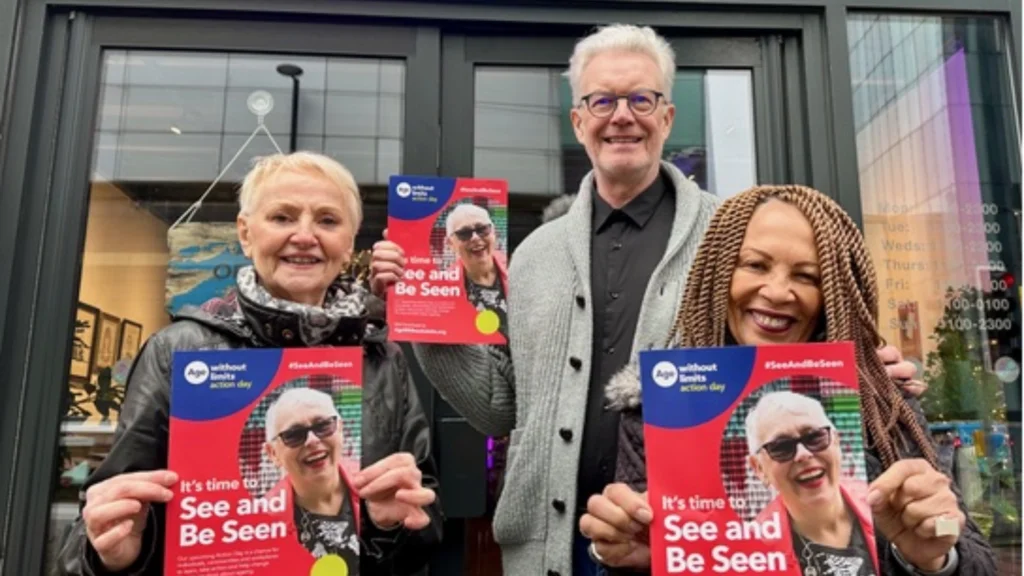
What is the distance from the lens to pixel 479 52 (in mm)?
2891

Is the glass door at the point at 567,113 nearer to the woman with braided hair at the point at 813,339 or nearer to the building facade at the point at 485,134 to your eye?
the building facade at the point at 485,134

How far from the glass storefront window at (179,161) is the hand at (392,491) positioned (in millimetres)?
1589

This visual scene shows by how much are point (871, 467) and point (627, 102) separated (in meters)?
1.00

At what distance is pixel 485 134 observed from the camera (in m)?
2.88

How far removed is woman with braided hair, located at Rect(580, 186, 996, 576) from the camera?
3.60 ft

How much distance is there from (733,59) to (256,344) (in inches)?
87.3

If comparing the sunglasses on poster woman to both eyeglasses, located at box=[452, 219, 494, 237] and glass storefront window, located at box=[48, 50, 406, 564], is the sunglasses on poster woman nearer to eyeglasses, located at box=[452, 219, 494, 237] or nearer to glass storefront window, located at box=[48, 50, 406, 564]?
eyeglasses, located at box=[452, 219, 494, 237]

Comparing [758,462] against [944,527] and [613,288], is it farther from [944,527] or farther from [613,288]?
[613,288]

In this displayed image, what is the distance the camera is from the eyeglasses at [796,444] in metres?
1.09

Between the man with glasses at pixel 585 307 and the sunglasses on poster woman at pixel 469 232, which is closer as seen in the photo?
the man with glasses at pixel 585 307

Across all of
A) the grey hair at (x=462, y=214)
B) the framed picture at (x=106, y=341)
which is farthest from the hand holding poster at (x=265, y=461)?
the framed picture at (x=106, y=341)

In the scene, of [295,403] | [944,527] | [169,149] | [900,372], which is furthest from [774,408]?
[169,149]

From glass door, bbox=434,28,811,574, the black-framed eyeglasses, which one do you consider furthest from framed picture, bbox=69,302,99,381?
the black-framed eyeglasses

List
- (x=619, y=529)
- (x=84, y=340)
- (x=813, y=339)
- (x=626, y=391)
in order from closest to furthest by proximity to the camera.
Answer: (x=619, y=529) → (x=813, y=339) → (x=626, y=391) → (x=84, y=340)
